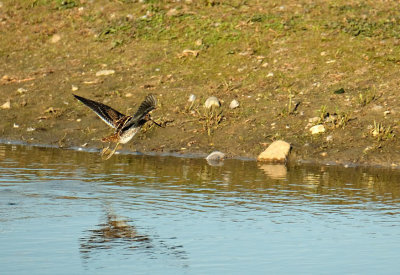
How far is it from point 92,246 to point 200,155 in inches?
251

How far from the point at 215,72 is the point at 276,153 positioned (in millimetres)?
4000

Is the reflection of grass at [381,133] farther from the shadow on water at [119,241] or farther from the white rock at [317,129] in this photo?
the shadow on water at [119,241]

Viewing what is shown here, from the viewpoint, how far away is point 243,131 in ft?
48.5

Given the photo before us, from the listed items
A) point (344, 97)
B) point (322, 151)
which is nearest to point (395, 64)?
point (344, 97)

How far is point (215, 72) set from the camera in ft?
56.3

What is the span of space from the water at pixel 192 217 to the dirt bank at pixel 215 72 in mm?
1233

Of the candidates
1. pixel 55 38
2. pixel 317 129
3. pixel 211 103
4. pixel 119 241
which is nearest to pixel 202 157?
pixel 211 103

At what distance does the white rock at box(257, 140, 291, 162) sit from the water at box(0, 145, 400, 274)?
334mm

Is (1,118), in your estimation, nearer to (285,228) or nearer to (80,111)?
(80,111)

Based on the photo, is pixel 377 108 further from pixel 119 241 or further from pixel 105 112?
pixel 119 241

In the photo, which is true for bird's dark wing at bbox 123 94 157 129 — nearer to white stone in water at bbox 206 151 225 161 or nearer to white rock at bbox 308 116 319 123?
white stone in water at bbox 206 151 225 161

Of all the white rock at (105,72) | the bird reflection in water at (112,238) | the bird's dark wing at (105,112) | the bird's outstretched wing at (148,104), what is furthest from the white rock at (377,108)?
the bird reflection in water at (112,238)

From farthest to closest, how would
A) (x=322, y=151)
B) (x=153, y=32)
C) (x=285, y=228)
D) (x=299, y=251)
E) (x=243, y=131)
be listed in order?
(x=153, y=32), (x=243, y=131), (x=322, y=151), (x=285, y=228), (x=299, y=251)

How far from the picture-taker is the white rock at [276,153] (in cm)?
1360
